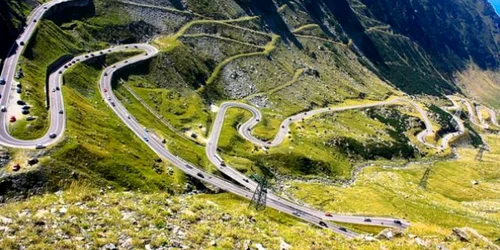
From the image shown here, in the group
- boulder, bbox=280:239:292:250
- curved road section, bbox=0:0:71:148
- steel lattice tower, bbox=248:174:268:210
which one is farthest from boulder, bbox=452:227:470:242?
curved road section, bbox=0:0:71:148

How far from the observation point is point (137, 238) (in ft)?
134

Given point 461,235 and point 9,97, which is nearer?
point 461,235

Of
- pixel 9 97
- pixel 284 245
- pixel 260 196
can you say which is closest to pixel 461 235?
pixel 284 245

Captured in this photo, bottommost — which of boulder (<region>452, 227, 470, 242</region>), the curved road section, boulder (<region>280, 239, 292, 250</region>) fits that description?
the curved road section

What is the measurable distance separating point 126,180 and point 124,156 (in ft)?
44.9

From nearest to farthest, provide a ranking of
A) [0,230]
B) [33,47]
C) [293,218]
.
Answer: [0,230] < [293,218] < [33,47]

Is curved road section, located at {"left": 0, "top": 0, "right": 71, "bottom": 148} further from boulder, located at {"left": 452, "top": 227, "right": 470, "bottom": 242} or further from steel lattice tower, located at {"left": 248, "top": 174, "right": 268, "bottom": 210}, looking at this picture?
boulder, located at {"left": 452, "top": 227, "right": 470, "bottom": 242}

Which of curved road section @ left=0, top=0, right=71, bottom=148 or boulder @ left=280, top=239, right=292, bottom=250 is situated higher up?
boulder @ left=280, top=239, right=292, bottom=250

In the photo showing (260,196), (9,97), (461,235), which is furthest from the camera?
(9,97)

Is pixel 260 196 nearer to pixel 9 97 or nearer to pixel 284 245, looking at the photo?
pixel 284 245

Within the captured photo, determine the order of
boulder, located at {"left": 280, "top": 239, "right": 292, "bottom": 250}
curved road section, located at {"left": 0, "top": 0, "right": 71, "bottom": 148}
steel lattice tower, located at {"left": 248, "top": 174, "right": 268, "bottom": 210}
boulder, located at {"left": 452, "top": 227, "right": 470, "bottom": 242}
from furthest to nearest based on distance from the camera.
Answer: steel lattice tower, located at {"left": 248, "top": 174, "right": 268, "bottom": 210} → curved road section, located at {"left": 0, "top": 0, "right": 71, "bottom": 148} → boulder, located at {"left": 452, "top": 227, "right": 470, "bottom": 242} → boulder, located at {"left": 280, "top": 239, "right": 292, "bottom": 250}

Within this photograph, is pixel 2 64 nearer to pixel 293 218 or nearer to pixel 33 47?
pixel 33 47

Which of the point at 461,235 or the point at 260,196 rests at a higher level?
the point at 461,235

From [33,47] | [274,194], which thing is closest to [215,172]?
[274,194]
